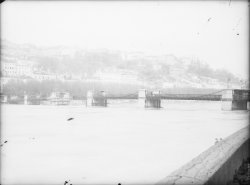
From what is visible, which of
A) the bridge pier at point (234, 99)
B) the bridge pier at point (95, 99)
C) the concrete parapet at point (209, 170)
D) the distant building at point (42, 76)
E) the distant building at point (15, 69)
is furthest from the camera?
the bridge pier at point (95, 99)

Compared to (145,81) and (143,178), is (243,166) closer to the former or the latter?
(143,178)

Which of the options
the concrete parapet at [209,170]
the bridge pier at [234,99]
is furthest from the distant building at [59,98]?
the concrete parapet at [209,170]

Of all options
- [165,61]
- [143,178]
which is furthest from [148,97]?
[143,178]

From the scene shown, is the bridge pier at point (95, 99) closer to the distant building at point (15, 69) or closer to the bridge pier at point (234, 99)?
the distant building at point (15, 69)

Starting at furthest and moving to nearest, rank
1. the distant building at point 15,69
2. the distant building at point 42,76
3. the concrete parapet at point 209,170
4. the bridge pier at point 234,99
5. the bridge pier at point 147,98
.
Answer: the bridge pier at point 147,98, the bridge pier at point 234,99, the distant building at point 42,76, the distant building at point 15,69, the concrete parapet at point 209,170

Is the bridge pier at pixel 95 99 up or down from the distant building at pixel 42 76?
down

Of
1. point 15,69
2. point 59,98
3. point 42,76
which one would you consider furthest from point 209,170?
point 59,98

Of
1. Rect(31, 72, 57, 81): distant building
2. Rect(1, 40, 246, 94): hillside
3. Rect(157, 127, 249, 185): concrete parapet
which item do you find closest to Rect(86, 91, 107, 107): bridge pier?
Rect(1, 40, 246, 94): hillside
